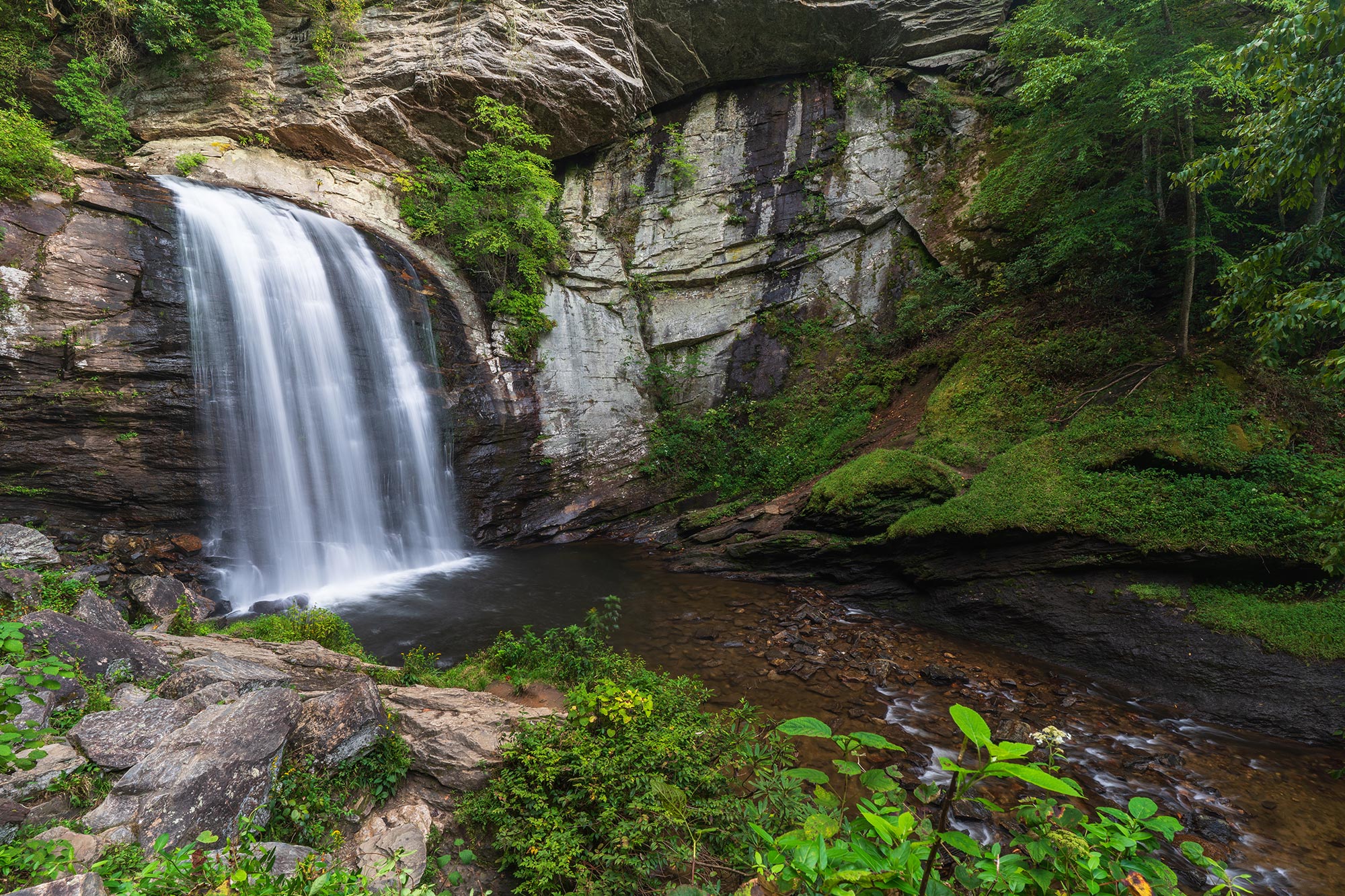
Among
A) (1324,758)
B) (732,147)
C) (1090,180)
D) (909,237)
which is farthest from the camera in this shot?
(732,147)

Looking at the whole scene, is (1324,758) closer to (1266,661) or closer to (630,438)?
(1266,661)

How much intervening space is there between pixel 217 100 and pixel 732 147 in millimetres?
12203

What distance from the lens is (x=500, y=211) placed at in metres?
13.2

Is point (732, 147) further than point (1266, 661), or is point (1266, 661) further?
point (732, 147)

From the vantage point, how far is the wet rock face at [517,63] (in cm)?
1187

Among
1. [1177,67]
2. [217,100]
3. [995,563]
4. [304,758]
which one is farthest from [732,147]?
[304,758]

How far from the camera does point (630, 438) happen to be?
46.3ft

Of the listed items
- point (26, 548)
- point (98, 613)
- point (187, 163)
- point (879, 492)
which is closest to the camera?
point (98, 613)

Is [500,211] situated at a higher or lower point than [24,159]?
higher

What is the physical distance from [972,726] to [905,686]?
18.0 ft

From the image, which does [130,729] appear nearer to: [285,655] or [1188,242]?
[285,655]

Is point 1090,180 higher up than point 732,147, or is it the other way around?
point 732,147

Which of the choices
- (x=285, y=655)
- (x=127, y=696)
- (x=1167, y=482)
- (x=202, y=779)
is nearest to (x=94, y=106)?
(x=285, y=655)

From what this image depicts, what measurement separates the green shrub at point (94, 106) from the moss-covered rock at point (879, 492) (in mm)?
15194
